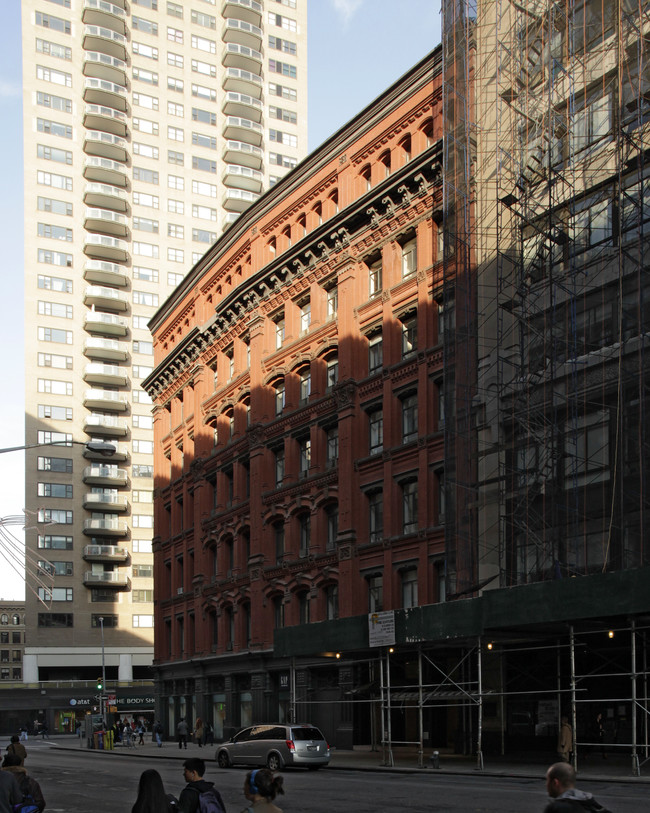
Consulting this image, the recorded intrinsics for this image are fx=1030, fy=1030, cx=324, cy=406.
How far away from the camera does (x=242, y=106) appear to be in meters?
116

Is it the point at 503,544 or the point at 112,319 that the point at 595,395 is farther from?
the point at 112,319

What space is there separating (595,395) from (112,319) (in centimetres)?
8313

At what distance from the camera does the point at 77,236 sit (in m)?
110

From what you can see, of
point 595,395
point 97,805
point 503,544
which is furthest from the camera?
point 503,544

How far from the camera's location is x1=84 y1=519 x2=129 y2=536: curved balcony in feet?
345

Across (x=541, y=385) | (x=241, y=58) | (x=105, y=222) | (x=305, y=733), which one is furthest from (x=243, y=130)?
(x=305, y=733)

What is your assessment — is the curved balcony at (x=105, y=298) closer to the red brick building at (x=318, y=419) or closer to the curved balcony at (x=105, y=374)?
the curved balcony at (x=105, y=374)

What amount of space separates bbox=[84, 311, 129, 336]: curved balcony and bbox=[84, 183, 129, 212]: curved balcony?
1171cm

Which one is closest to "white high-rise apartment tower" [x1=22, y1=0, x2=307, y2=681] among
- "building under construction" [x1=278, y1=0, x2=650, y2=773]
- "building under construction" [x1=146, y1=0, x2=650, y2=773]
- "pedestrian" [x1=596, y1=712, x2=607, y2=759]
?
"building under construction" [x1=146, y1=0, x2=650, y2=773]

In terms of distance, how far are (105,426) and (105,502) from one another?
787cm

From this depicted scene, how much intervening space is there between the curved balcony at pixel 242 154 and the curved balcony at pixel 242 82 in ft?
19.5

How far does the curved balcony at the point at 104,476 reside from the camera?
106312 millimetres

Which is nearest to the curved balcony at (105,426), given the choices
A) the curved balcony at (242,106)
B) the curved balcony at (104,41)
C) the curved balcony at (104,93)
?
the curved balcony at (104,93)

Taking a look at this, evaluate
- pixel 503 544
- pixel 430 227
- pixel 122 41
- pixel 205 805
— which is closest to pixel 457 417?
pixel 503 544
